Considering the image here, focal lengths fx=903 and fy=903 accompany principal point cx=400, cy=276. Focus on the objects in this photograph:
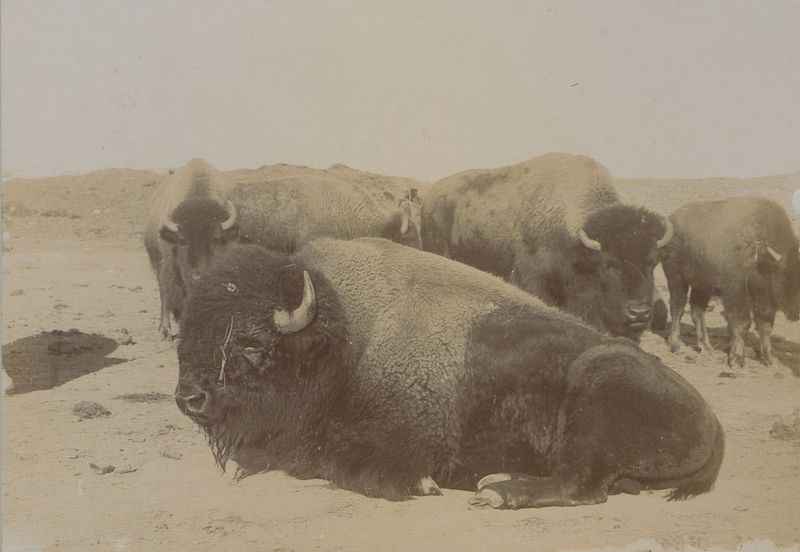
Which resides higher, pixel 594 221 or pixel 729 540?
pixel 594 221

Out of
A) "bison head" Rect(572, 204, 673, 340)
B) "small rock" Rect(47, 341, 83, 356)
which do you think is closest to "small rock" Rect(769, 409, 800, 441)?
"bison head" Rect(572, 204, 673, 340)

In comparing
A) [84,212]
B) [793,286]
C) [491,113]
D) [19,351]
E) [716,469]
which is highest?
[491,113]

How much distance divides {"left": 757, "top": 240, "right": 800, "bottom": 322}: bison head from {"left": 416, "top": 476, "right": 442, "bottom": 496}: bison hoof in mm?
2650

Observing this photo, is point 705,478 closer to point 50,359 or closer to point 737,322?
point 737,322

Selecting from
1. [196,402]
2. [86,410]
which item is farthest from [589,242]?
[86,410]

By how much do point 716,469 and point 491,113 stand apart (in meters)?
2.52

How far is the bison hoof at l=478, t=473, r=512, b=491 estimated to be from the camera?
4.73 metres

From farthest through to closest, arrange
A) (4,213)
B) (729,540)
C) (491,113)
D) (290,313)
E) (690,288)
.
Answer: (690,288) → (491,113) → (4,213) → (729,540) → (290,313)

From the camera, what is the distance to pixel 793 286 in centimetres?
580

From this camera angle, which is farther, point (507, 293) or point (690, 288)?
point (690, 288)

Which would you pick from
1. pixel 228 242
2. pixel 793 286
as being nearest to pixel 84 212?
pixel 228 242

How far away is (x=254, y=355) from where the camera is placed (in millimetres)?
4637

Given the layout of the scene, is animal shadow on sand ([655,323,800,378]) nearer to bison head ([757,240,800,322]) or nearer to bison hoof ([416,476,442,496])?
bison head ([757,240,800,322])

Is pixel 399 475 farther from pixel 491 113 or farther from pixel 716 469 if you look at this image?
pixel 491 113
